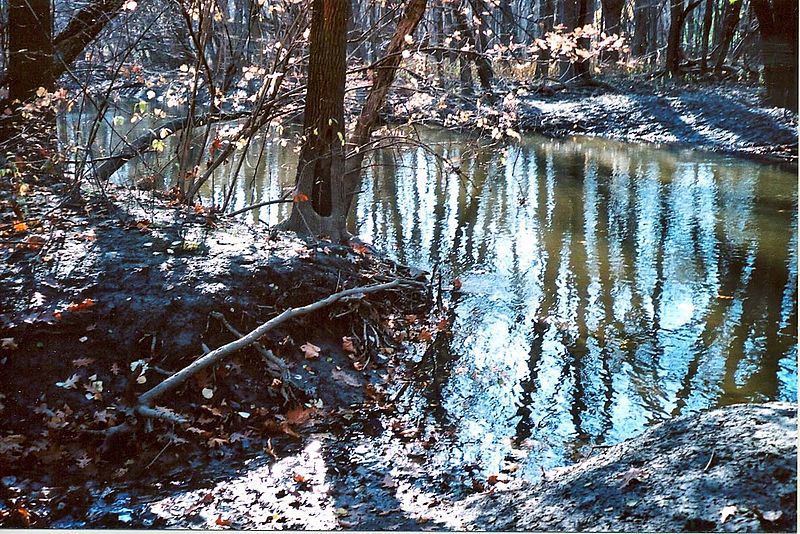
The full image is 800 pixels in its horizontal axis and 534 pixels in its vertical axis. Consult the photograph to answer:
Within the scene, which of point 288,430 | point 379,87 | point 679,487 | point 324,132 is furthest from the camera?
point 379,87

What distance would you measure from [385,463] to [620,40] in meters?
5.51

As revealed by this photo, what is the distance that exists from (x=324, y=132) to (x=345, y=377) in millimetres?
2875

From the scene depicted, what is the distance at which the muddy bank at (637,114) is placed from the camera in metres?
9.32

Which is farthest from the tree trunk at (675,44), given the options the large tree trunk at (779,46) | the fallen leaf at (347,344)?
the fallen leaf at (347,344)

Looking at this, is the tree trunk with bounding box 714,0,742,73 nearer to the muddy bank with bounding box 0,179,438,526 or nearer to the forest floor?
the forest floor

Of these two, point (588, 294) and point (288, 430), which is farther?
point (588, 294)

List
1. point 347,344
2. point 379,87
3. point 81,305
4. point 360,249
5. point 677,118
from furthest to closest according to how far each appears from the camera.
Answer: point 677,118
point 379,87
point 360,249
point 347,344
point 81,305

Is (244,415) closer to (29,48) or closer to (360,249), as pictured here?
(360,249)

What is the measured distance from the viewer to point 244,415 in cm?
450

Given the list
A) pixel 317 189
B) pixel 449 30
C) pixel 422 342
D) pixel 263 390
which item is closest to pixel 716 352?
pixel 422 342

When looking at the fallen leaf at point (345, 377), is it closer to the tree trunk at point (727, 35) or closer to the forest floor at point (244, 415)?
the forest floor at point (244, 415)

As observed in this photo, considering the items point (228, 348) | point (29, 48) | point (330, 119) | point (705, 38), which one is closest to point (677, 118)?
point (705, 38)

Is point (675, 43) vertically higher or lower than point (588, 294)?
higher

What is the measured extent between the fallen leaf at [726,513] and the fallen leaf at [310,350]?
3.03 m
